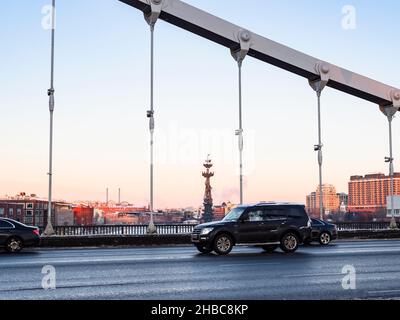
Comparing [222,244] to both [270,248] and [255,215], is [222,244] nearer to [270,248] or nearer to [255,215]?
[255,215]

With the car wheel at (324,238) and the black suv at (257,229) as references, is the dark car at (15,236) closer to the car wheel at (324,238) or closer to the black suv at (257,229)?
the black suv at (257,229)

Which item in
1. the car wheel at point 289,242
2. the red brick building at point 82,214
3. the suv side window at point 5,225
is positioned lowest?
the red brick building at point 82,214

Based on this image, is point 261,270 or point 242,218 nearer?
point 261,270

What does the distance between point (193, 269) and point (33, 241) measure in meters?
9.39

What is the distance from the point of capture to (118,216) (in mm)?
171375

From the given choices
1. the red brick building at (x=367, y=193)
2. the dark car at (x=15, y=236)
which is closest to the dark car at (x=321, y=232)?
the dark car at (x=15, y=236)

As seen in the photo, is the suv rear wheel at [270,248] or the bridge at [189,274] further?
the suv rear wheel at [270,248]

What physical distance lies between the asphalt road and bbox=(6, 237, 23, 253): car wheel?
4.46m

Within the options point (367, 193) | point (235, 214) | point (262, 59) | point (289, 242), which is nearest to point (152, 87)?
point (262, 59)

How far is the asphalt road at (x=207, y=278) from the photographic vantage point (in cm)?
1009

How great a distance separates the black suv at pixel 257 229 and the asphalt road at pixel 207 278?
1002mm

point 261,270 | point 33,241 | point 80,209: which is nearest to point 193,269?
point 261,270

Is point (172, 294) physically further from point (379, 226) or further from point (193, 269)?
point (379, 226)

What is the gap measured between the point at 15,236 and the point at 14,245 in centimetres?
32
